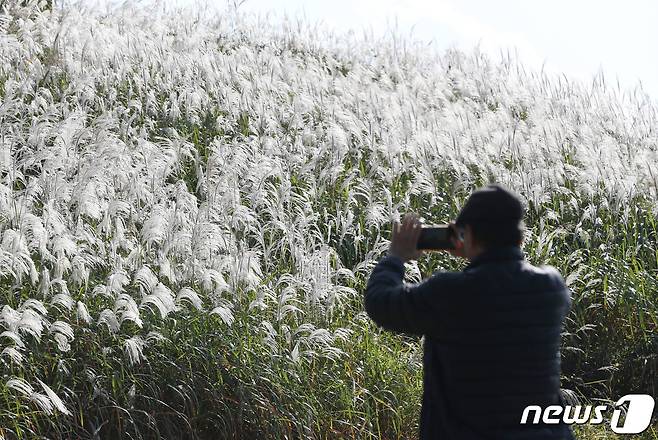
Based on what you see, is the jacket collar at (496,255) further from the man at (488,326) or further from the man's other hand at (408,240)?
the man's other hand at (408,240)

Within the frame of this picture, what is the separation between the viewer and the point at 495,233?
3.41 meters

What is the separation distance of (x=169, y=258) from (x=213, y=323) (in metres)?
0.87

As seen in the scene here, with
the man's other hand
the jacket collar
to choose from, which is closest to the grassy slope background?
the man's other hand

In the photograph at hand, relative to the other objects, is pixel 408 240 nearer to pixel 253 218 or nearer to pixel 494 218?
pixel 494 218

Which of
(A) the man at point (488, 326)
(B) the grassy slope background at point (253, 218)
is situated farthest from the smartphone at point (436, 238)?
(B) the grassy slope background at point (253, 218)

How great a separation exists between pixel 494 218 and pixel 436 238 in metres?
0.31

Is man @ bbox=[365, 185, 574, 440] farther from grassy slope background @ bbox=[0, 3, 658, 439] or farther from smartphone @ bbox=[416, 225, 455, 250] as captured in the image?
grassy slope background @ bbox=[0, 3, 658, 439]

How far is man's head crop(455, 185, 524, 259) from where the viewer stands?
11.1 feet

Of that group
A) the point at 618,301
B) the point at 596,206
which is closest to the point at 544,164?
the point at 596,206

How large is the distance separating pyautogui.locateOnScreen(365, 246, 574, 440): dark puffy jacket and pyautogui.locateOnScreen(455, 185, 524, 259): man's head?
0.13ft

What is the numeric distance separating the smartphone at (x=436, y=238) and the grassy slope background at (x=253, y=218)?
7.00 feet

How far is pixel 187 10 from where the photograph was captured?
14.3m

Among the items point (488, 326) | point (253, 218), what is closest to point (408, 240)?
point (488, 326)

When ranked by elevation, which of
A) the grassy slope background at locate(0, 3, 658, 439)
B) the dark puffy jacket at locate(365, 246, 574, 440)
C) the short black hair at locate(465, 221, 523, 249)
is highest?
the short black hair at locate(465, 221, 523, 249)
